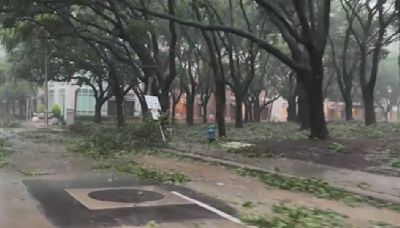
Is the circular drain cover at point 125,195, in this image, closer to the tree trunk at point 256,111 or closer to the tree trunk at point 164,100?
the tree trunk at point 164,100

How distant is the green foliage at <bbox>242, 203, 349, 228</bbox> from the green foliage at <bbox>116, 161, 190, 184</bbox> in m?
4.17

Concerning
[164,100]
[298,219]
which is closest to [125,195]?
[298,219]

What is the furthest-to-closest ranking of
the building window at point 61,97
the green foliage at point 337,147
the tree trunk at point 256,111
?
the building window at point 61,97
the tree trunk at point 256,111
the green foliage at point 337,147

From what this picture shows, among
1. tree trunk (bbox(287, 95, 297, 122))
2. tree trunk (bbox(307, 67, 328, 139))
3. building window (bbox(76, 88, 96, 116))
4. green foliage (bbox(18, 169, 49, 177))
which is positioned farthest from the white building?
green foliage (bbox(18, 169, 49, 177))

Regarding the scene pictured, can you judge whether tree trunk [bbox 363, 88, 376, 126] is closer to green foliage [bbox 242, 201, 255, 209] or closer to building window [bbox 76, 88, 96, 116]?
green foliage [bbox 242, 201, 255, 209]

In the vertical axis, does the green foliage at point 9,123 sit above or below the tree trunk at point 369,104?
below

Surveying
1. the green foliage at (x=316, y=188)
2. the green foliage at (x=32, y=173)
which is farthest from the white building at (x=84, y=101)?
the green foliage at (x=316, y=188)

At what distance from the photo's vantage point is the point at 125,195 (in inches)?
449

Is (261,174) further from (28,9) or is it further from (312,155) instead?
(28,9)

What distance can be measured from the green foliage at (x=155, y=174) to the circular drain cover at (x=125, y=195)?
1733 millimetres

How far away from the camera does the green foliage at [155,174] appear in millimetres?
13832

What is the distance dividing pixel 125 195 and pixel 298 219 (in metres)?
3.74

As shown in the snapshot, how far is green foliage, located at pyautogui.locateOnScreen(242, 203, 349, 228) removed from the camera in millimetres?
8578

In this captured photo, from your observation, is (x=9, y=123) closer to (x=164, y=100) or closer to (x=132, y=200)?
(x=164, y=100)
